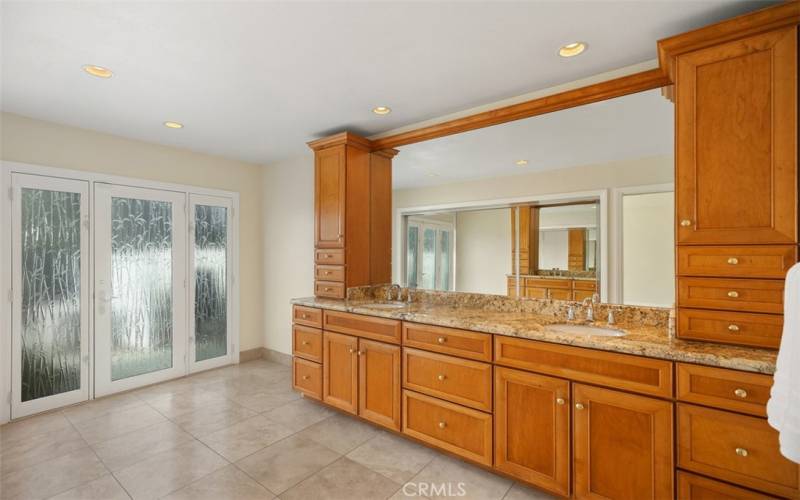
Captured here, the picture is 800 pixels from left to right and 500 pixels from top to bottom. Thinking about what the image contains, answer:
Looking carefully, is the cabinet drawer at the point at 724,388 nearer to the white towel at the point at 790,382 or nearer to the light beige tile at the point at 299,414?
the white towel at the point at 790,382

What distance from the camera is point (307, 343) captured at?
10.6ft

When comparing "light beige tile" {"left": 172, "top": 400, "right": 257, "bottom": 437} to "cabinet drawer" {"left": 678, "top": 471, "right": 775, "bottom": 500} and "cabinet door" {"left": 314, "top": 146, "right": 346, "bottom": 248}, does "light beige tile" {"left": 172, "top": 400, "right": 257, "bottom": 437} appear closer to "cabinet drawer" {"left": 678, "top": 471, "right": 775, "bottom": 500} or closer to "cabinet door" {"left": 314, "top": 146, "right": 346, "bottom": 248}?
"cabinet door" {"left": 314, "top": 146, "right": 346, "bottom": 248}

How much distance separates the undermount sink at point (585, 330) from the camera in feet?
6.86

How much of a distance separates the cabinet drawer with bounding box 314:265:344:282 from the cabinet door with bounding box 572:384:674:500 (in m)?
2.10

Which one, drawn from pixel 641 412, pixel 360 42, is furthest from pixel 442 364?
pixel 360 42

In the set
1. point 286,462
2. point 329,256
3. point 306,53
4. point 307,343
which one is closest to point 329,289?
point 329,256

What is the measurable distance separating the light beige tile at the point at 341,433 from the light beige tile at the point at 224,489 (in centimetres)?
57

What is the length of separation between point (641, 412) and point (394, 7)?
2.19 meters

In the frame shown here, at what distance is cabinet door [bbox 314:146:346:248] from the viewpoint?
3312 mm

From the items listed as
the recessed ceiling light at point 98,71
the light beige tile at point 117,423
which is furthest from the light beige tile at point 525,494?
the recessed ceiling light at point 98,71

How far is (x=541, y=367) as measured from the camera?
78.3 inches

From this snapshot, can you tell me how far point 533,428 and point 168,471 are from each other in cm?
221

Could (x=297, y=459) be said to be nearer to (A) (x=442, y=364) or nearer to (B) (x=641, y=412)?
(A) (x=442, y=364)

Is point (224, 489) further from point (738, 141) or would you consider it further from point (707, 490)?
Answer: point (738, 141)
